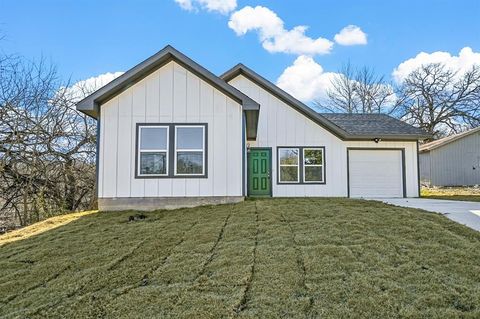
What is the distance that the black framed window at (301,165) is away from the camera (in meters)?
13.4

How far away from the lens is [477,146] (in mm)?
23078

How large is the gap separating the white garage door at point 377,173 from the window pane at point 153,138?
8.03 m

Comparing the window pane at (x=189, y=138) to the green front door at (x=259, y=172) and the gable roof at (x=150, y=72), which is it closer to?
the gable roof at (x=150, y=72)

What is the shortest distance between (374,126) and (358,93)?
Result: 20.0 metres

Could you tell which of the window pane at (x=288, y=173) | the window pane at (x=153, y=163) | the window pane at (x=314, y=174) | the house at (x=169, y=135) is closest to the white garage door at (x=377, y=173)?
the window pane at (x=314, y=174)

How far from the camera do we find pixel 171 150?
9.63m

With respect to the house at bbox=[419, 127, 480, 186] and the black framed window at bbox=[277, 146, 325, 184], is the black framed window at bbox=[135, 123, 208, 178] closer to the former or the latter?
the black framed window at bbox=[277, 146, 325, 184]

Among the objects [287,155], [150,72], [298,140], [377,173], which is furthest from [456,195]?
[150,72]

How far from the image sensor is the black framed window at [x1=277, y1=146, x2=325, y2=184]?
13.4 m

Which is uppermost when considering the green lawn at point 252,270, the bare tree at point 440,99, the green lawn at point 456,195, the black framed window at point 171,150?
the bare tree at point 440,99

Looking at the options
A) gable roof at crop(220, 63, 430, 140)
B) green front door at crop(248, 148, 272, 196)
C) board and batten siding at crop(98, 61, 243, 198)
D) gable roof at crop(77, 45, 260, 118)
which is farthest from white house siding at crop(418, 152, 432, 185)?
board and batten siding at crop(98, 61, 243, 198)

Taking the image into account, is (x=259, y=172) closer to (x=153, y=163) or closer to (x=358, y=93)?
(x=153, y=163)

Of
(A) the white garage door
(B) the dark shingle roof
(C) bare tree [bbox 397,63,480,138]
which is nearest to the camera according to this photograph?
(B) the dark shingle roof

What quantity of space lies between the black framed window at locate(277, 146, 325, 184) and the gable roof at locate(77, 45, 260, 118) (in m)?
4.22
